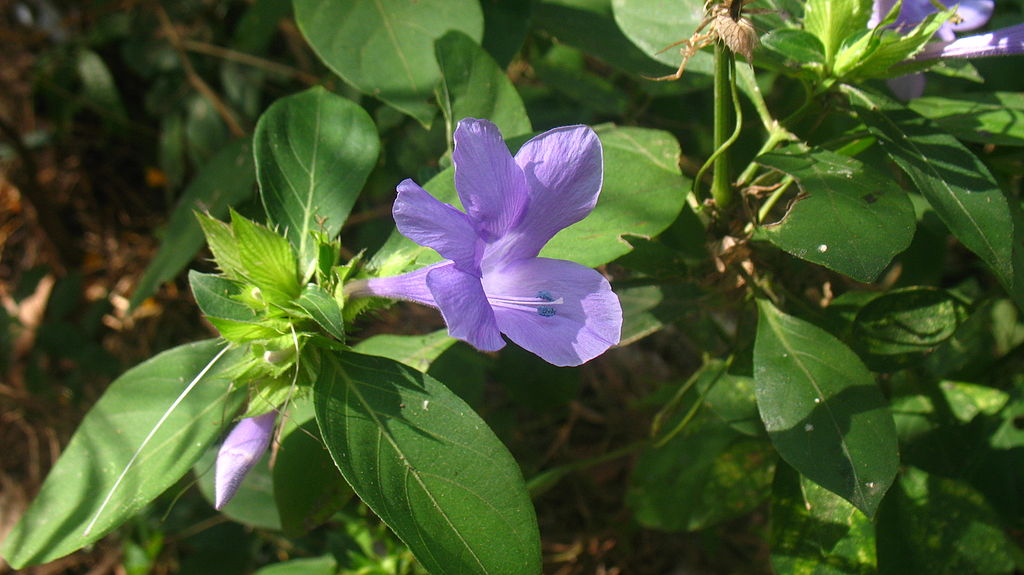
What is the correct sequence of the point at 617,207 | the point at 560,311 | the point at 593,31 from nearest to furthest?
the point at 560,311 < the point at 617,207 < the point at 593,31

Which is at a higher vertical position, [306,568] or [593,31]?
[593,31]

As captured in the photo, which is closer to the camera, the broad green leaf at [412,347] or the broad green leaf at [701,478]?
the broad green leaf at [412,347]

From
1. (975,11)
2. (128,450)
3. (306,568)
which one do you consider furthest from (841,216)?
(306,568)

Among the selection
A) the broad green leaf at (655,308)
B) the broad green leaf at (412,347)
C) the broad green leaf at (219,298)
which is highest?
the broad green leaf at (219,298)

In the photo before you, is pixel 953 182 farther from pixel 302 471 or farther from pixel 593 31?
pixel 302 471

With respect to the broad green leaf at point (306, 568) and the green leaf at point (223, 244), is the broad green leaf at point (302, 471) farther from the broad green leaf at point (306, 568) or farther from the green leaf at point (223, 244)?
the broad green leaf at point (306, 568)

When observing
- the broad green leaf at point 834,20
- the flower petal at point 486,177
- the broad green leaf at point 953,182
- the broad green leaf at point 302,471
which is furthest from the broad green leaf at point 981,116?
the broad green leaf at point 302,471
